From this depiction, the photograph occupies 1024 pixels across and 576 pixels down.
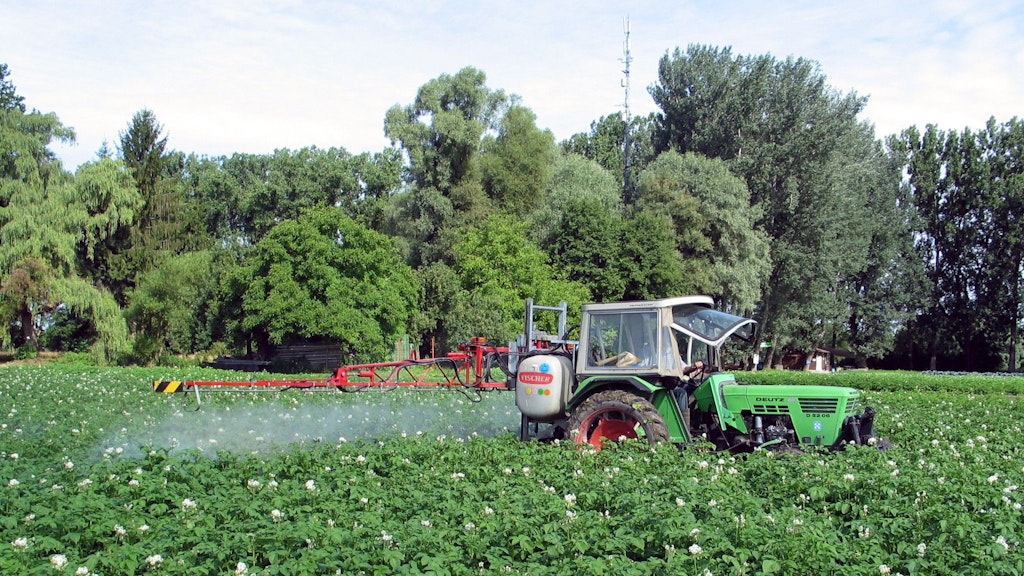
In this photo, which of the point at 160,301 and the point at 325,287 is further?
A: the point at 160,301

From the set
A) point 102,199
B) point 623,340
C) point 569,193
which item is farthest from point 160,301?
point 623,340

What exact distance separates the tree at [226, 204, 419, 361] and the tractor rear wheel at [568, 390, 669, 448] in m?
30.8

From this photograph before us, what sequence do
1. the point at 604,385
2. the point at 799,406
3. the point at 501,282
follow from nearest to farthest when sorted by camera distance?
the point at 799,406 → the point at 604,385 → the point at 501,282

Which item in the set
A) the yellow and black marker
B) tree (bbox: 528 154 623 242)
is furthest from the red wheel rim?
tree (bbox: 528 154 623 242)

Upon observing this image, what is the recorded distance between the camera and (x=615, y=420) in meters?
10.8

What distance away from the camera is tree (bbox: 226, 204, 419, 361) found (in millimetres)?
40688

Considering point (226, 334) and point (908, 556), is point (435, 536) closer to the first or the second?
point (908, 556)

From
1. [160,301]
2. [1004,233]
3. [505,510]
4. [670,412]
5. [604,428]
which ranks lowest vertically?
[505,510]

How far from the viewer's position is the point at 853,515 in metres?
7.10

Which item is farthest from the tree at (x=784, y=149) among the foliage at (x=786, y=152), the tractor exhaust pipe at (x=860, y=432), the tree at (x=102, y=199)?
the tractor exhaust pipe at (x=860, y=432)

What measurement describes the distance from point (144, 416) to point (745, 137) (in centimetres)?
4232

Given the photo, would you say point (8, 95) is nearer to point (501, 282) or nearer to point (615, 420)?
point (501, 282)

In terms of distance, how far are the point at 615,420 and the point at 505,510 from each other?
4352 millimetres

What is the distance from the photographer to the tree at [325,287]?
4069 cm
